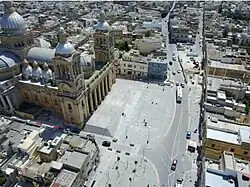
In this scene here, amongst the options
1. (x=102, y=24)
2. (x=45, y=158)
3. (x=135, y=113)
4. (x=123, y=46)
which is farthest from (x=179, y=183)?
(x=123, y=46)

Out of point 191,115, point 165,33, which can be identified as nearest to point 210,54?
point 191,115

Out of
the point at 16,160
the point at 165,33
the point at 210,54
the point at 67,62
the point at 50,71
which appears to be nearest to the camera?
the point at 16,160

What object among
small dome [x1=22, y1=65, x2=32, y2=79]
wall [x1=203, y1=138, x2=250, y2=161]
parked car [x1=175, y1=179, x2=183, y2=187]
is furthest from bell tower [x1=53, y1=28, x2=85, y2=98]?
wall [x1=203, y1=138, x2=250, y2=161]

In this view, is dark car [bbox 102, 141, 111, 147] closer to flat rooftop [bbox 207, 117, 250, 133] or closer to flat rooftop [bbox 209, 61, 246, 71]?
flat rooftop [bbox 207, 117, 250, 133]

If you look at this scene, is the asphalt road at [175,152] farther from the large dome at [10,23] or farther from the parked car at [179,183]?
the large dome at [10,23]

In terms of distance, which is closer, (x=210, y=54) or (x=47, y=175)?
(x=47, y=175)

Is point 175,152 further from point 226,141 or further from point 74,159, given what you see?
point 74,159

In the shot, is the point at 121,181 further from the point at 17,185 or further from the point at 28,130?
the point at 28,130
